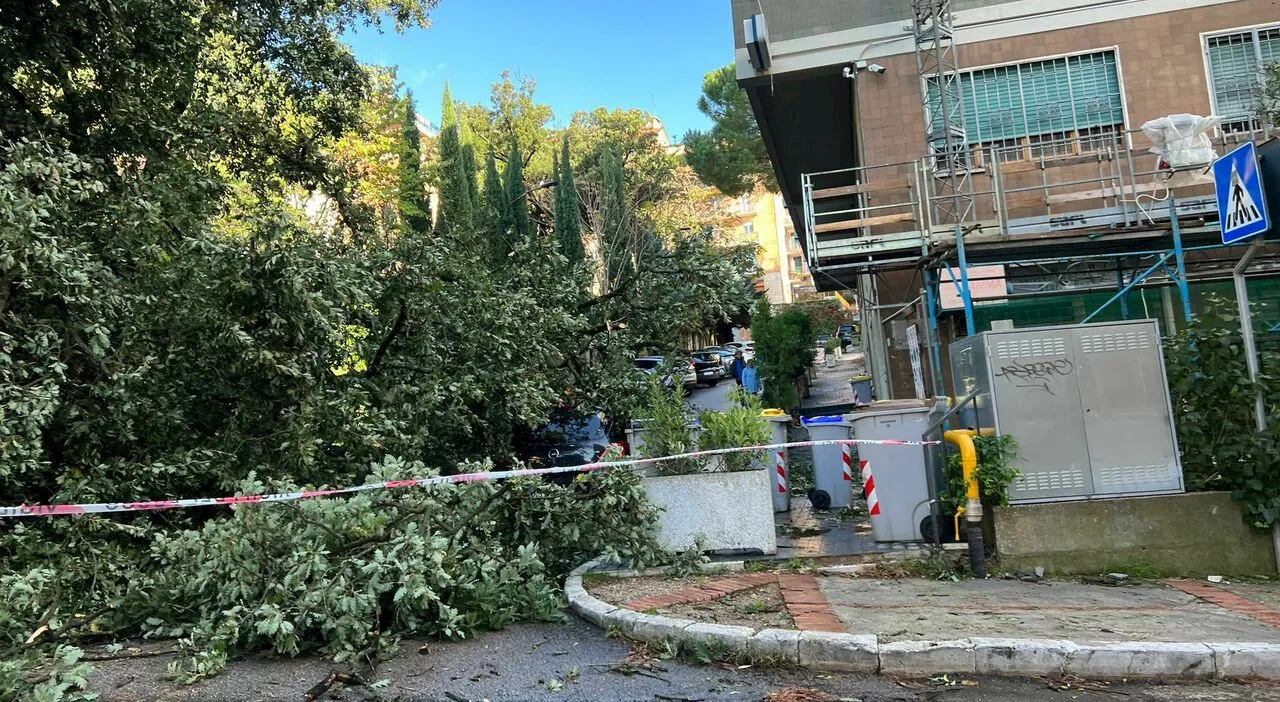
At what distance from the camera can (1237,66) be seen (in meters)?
11.7

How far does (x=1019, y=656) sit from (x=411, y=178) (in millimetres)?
31446

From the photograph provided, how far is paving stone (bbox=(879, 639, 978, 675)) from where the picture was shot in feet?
13.9

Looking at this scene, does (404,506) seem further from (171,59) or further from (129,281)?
(171,59)

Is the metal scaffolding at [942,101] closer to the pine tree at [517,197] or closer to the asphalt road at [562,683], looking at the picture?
the asphalt road at [562,683]

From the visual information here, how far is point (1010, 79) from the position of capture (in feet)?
40.6

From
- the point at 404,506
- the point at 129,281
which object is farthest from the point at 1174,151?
the point at 129,281

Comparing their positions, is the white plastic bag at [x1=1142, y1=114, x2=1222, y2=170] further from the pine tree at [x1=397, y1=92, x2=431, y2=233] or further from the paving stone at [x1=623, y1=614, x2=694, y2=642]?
the pine tree at [x1=397, y1=92, x2=431, y2=233]

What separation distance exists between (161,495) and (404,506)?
2.71 m

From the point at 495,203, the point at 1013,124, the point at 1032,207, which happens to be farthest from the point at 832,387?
the point at 1032,207

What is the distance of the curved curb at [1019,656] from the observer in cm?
415

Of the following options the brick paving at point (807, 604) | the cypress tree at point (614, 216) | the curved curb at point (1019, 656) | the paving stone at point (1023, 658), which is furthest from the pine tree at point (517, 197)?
the paving stone at point (1023, 658)

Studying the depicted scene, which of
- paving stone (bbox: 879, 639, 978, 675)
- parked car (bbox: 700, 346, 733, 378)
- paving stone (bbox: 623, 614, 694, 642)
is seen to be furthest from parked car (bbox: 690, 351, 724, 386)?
paving stone (bbox: 879, 639, 978, 675)

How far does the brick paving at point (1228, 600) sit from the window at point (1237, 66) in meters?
8.84

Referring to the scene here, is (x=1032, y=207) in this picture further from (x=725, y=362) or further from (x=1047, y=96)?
(x=725, y=362)
